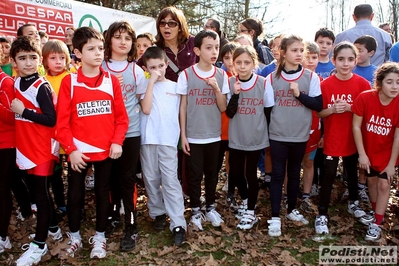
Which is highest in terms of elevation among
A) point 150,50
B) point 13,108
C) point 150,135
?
point 150,50

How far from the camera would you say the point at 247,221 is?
13.6ft

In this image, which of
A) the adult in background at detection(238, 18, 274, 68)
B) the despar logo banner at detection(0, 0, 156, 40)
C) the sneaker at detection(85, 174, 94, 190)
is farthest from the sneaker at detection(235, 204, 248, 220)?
the despar logo banner at detection(0, 0, 156, 40)

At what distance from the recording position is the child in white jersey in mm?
3900

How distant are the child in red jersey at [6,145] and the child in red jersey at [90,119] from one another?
0.68 metres

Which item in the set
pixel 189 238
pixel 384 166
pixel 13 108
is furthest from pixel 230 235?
A: pixel 13 108

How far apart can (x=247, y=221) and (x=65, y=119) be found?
2.40 metres

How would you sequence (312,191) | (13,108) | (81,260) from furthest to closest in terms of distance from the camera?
(312,191) → (81,260) → (13,108)

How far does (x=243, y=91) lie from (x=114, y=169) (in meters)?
1.74

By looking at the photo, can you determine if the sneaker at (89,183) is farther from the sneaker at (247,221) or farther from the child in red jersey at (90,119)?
the sneaker at (247,221)

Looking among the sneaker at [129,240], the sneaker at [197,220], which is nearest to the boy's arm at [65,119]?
the sneaker at [129,240]

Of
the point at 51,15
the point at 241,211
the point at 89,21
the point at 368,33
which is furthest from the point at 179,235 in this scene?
the point at 89,21

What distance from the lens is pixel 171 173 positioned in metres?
3.88

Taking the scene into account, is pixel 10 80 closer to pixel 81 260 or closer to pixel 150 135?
pixel 150 135

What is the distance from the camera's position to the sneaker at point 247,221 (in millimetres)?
4125
